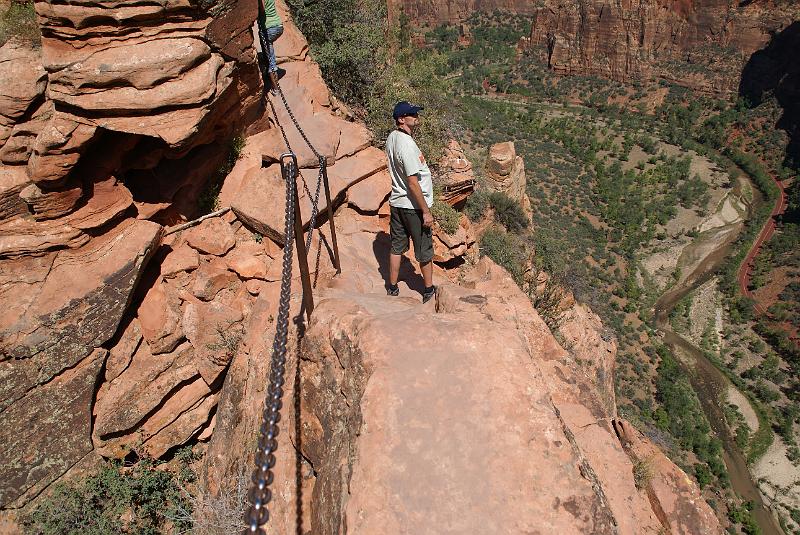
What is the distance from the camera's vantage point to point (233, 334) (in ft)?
17.0

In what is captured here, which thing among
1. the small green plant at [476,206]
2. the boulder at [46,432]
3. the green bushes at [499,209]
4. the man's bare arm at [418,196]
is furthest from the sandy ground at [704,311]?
the boulder at [46,432]

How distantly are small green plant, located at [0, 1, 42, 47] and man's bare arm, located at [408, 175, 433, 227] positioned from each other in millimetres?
4142

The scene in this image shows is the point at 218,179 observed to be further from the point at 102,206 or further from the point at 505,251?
the point at 505,251

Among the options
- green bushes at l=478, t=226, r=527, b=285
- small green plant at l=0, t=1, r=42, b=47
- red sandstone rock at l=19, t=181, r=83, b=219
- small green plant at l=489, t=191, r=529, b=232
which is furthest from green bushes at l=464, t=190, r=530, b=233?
small green plant at l=0, t=1, r=42, b=47

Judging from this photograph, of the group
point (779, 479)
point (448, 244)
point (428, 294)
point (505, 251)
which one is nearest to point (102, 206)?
point (428, 294)

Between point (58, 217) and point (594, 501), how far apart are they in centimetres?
Answer: 557

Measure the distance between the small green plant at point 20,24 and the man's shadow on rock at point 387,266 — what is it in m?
4.27

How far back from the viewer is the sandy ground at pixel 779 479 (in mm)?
19469

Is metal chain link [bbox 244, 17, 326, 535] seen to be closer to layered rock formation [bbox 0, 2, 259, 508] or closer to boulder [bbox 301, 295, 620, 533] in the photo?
boulder [bbox 301, 295, 620, 533]

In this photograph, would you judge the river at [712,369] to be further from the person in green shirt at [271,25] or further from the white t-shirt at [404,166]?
the person in green shirt at [271,25]

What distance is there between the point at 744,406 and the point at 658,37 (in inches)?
2264

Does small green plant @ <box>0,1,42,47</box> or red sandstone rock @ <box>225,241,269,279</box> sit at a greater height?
small green plant @ <box>0,1,42,47</box>

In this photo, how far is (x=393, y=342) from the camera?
328cm

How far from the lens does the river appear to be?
1978 centimetres
